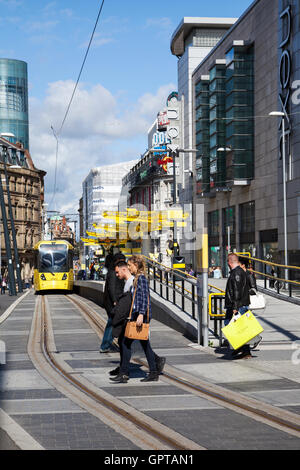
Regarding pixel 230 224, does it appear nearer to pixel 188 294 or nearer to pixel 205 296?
pixel 188 294

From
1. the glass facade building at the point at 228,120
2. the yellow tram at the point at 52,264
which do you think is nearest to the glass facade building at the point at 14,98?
the glass facade building at the point at 228,120

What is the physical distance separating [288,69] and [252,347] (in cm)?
3415

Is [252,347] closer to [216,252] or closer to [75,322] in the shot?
[75,322]

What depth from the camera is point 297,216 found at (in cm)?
4150

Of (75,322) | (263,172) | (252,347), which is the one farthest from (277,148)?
(252,347)

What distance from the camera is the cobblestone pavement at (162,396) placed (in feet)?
19.6

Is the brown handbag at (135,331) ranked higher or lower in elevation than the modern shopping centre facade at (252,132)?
lower

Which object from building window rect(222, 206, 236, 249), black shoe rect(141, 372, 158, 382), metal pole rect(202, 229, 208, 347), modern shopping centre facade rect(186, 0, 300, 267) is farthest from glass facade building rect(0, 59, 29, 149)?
black shoe rect(141, 372, 158, 382)

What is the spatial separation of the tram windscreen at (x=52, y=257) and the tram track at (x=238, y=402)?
28.4 m

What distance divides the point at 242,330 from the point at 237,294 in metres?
0.64

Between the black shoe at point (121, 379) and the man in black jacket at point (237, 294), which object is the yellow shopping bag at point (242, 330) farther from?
the black shoe at point (121, 379)

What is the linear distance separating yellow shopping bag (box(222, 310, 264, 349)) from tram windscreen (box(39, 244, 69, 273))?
28.2 m

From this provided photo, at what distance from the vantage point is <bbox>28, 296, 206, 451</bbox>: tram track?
5.90 metres
